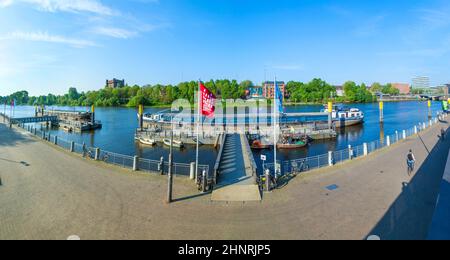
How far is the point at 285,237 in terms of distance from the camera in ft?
28.2

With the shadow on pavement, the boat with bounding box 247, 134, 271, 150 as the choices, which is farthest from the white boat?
the shadow on pavement

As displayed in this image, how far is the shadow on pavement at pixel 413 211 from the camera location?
8.38 meters

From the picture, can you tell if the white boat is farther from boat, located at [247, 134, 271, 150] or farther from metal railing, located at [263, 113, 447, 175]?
metal railing, located at [263, 113, 447, 175]

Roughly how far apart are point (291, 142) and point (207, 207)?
28947 mm

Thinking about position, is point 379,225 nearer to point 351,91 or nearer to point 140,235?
point 140,235

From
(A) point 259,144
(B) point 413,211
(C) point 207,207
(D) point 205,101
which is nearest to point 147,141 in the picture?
(A) point 259,144

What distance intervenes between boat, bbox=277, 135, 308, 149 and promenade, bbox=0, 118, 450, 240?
19271 mm

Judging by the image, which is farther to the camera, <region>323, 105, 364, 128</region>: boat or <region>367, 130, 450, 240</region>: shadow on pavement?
<region>323, 105, 364, 128</region>: boat

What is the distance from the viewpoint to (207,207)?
1122 centimetres

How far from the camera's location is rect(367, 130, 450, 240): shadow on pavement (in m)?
8.38

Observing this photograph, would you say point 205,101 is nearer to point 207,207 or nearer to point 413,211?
point 207,207
